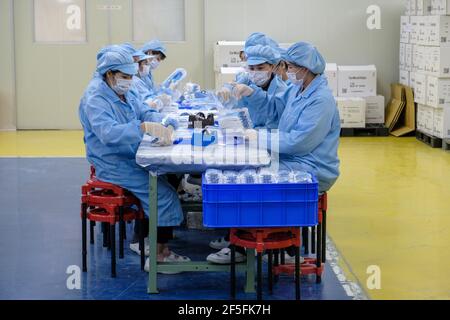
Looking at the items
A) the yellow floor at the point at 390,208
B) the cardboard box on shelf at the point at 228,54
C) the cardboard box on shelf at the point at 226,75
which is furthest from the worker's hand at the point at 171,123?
the cardboard box on shelf at the point at 228,54

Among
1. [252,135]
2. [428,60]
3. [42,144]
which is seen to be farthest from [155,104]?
[428,60]

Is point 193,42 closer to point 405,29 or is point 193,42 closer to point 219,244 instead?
point 405,29

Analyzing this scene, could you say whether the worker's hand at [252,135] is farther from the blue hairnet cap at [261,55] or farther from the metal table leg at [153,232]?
the blue hairnet cap at [261,55]

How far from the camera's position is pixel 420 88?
11742 millimetres

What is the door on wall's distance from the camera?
42.3 ft

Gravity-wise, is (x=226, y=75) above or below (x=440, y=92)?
above

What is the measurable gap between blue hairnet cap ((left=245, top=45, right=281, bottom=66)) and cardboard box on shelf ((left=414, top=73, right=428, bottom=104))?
5223mm

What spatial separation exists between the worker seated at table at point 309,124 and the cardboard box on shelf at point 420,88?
6.13m

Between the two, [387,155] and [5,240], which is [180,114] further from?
[387,155]

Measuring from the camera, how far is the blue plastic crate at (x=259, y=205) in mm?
4793

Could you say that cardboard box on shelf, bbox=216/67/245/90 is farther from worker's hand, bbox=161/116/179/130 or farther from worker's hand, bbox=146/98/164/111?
worker's hand, bbox=161/116/179/130

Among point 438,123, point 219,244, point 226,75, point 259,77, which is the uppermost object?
point 259,77

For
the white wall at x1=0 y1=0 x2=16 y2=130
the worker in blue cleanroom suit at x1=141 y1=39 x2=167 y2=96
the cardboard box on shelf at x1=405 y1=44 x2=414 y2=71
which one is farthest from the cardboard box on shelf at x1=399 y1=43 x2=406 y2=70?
the white wall at x1=0 y1=0 x2=16 y2=130

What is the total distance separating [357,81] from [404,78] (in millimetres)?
685
